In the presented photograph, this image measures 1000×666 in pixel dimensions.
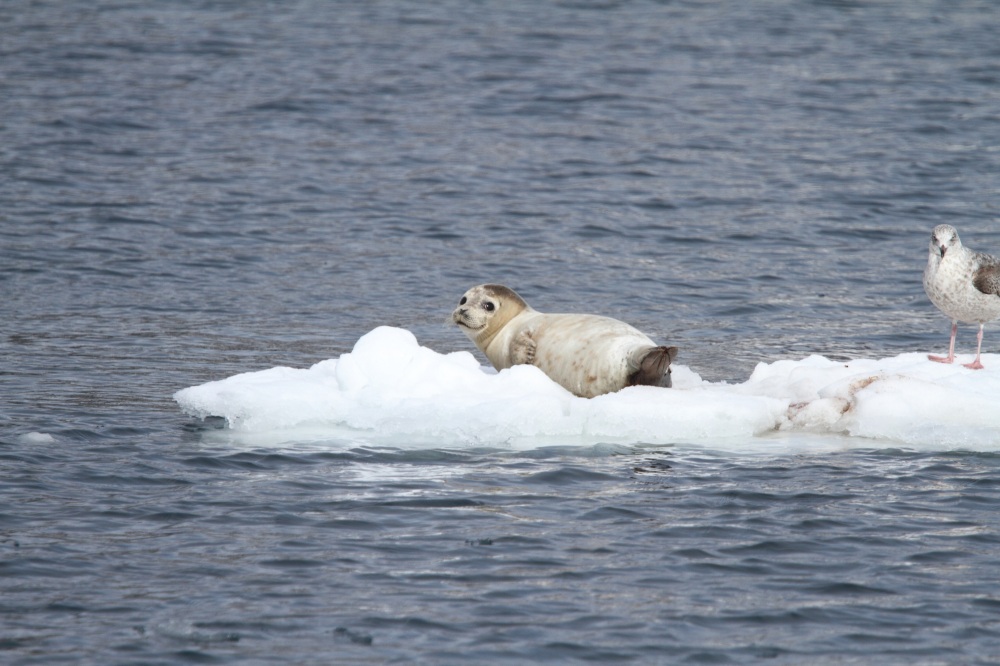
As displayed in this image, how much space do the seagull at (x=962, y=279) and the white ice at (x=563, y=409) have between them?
1.73 feet

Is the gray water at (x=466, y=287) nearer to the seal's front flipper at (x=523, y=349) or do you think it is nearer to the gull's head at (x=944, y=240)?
the seal's front flipper at (x=523, y=349)

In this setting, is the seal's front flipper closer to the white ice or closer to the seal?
the seal


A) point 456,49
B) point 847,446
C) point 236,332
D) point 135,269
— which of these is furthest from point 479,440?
point 456,49

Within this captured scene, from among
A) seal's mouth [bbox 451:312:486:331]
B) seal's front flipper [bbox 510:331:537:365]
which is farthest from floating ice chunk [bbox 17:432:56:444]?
seal's front flipper [bbox 510:331:537:365]

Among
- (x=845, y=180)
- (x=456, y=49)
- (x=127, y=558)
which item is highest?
(x=456, y=49)

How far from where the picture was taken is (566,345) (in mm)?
10195

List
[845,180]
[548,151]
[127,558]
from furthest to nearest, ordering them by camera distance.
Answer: [548,151], [845,180], [127,558]

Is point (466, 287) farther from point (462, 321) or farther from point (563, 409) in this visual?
point (563, 409)

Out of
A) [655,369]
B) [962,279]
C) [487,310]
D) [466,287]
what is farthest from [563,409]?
[466,287]

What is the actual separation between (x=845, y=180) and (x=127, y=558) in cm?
1475

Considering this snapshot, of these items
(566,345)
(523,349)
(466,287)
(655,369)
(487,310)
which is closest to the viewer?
(655,369)

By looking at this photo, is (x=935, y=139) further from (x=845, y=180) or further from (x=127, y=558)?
(x=127, y=558)

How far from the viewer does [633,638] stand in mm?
6695

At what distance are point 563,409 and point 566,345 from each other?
71 cm
